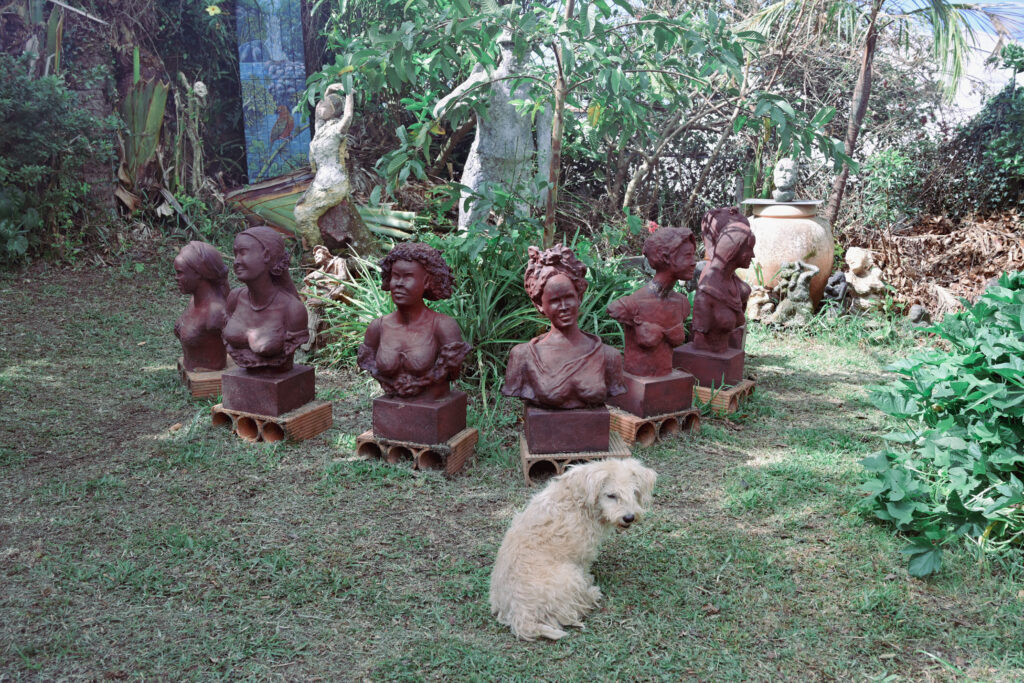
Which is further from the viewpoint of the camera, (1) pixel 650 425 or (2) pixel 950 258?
(2) pixel 950 258

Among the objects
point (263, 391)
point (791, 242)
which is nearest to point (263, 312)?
point (263, 391)

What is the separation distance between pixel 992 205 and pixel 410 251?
7.03 meters

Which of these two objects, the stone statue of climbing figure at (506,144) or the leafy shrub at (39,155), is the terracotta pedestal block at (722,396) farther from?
the leafy shrub at (39,155)

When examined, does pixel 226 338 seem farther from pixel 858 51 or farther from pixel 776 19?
pixel 858 51

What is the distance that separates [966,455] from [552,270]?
2.04 meters

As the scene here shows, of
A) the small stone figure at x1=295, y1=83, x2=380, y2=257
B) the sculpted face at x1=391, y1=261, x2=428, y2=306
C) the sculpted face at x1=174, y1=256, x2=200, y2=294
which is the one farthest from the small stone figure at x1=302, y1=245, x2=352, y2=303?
the sculpted face at x1=391, y1=261, x2=428, y2=306

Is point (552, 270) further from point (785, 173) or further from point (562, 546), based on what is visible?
point (785, 173)

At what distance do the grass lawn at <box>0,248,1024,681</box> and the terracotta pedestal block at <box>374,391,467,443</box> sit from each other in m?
0.19

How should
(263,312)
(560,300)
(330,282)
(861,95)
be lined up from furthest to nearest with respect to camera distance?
(861,95), (330,282), (263,312), (560,300)

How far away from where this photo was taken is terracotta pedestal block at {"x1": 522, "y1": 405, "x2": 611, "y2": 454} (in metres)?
3.71

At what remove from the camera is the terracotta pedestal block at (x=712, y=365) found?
4758mm

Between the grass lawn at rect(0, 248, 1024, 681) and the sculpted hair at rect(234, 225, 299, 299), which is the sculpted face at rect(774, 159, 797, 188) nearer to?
the grass lawn at rect(0, 248, 1024, 681)

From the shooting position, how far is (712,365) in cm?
477

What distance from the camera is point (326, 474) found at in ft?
12.6
